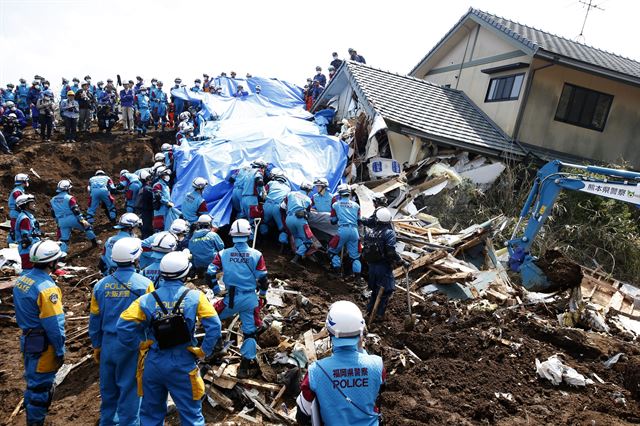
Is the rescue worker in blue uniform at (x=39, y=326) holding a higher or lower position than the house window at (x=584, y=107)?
lower

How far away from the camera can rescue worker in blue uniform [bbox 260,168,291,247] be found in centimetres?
933

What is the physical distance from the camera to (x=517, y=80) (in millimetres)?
12953

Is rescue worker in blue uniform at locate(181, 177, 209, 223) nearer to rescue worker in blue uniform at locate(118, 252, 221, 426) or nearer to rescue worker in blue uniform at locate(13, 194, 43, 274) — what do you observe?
rescue worker in blue uniform at locate(13, 194, 43, 274)

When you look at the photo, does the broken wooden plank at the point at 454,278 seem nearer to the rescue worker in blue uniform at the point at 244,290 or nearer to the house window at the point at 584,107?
the rescue worker in blue uniform at the point at 244,290

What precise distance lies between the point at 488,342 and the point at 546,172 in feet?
12.2

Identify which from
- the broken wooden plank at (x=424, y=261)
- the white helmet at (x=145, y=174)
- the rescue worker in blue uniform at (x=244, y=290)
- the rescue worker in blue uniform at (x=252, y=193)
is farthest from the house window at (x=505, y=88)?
the white helmet at (x=145, y=174)

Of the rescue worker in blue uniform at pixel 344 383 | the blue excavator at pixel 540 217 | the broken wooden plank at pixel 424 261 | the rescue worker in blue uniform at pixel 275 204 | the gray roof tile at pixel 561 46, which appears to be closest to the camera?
the rescue worker in blue uniform at pixel 344 383

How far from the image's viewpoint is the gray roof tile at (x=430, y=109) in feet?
40.8

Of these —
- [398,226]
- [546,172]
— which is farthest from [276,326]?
[546,172]

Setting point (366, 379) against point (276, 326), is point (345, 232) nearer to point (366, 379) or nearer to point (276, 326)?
point (276, 326)

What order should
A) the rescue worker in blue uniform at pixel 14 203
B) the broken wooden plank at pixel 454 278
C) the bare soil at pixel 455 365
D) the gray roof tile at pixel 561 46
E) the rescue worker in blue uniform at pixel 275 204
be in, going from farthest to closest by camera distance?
the gray roof tile at pixel 561 46 < the rescue worker in blue uniform at pixel 275 204 < the rescue worker in blue uniform at pixel 14 203 < the broken wooden plank at pixel 454 278 < the bare soil at pixel 455 365

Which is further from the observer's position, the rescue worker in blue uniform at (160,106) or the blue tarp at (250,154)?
the rescue worker in blue uniform at (160,106)

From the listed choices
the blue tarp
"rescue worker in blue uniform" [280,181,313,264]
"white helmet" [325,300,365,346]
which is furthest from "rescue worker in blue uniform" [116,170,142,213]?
"white helmet" [325,300,365,346]

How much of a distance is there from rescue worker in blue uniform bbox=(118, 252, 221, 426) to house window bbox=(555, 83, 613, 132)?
44.5ft
